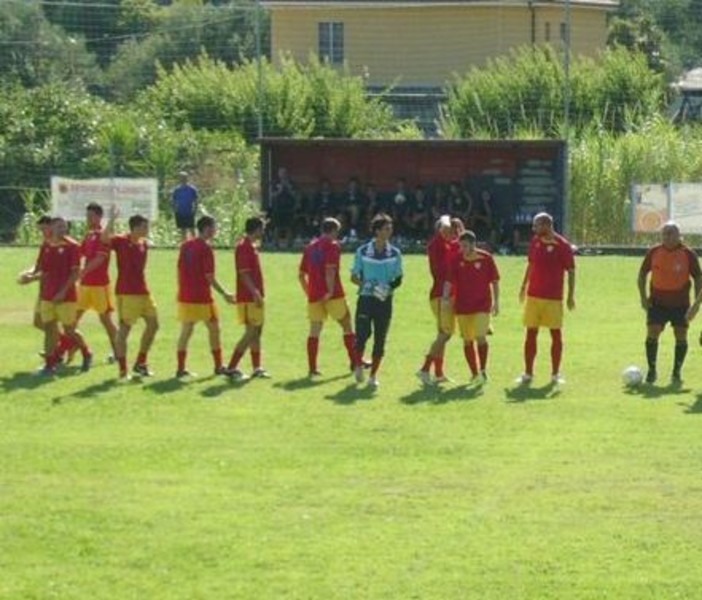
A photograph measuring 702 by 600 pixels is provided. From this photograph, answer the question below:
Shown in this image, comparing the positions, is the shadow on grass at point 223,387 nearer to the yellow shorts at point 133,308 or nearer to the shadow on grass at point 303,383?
the shadow on grass at point 303,383

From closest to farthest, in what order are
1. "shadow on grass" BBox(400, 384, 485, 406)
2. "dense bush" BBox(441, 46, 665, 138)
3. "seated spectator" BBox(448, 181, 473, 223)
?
1. "shadow on grass" BBox(400, 384, 485, 406)
2. "seated spectator" BBox(448, 181, 473, 223)
3. "dense bush" BBox(441, 46, 665, 138)

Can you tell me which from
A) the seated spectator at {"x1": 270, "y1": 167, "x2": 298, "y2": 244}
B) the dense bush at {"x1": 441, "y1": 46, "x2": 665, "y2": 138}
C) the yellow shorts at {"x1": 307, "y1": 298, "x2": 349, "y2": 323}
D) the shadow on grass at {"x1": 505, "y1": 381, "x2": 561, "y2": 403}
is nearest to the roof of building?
the dense bush at {"x1": 441, "y1": 46, "x2": 665, "y2": 138}

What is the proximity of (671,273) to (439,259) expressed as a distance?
2683 millimetres

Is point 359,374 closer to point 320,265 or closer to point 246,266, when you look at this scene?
point 320,265

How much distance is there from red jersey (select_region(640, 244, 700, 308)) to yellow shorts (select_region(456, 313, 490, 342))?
1.91 meters

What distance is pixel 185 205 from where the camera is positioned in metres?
44.8

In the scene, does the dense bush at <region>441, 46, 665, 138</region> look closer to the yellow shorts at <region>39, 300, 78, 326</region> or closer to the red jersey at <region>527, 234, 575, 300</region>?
the red jersey at <region>527, 234, 575, 300</region>

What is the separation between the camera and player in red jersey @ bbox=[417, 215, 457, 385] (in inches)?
939

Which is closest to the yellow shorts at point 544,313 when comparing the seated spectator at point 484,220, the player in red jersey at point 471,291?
the player in red jersey at point 471,291

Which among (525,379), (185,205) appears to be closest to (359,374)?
(525,379)

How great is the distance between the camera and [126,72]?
2876 inches

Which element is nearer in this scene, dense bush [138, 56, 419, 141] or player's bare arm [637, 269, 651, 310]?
player's bare arm [637, 269, 651, 310]

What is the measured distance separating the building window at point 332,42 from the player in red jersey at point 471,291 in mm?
42737

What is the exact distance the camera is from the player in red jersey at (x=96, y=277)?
2539 centimetres
